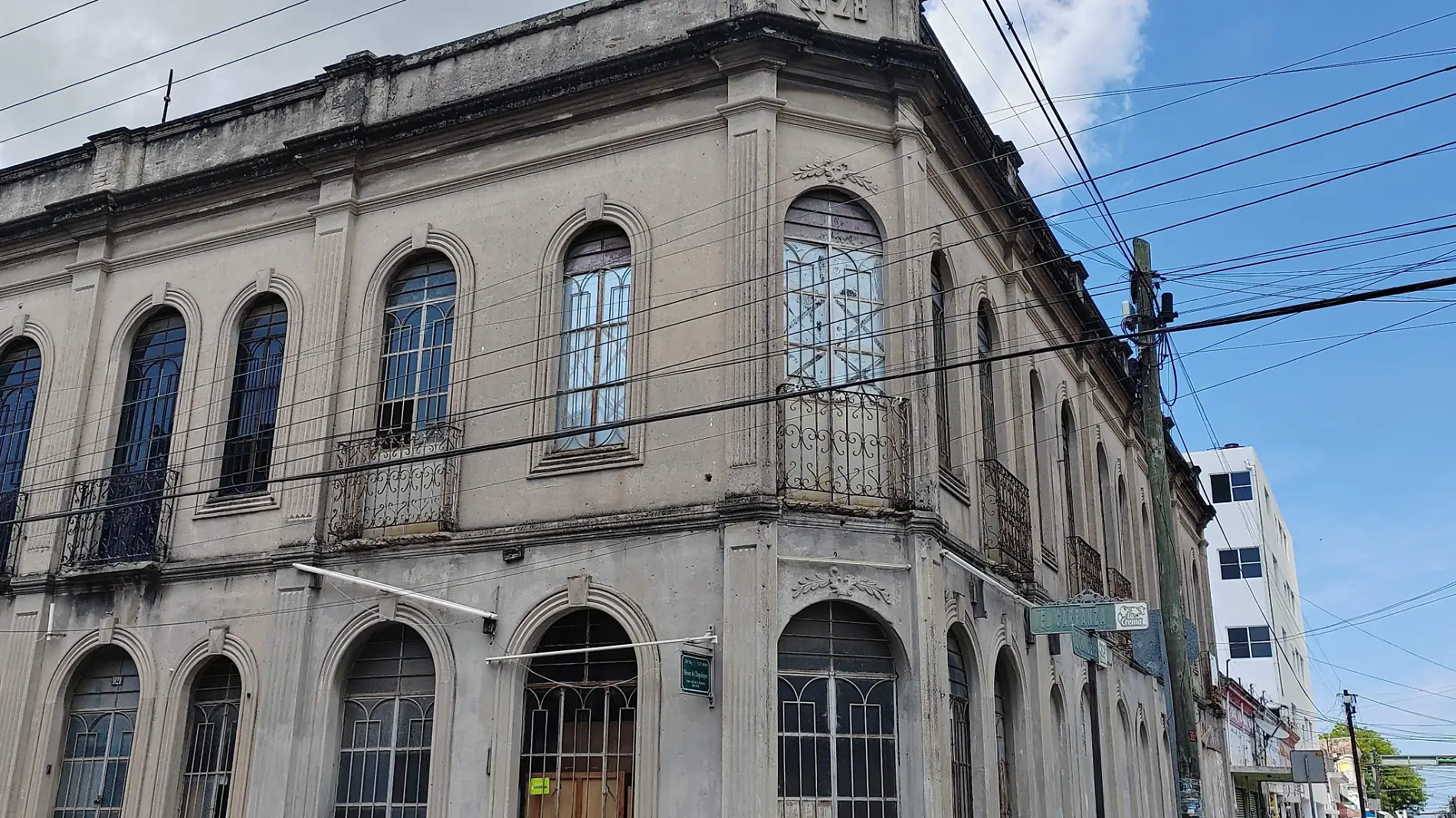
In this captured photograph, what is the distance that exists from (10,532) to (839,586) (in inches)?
464

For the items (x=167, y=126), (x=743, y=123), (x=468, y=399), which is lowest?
(x=468, y=399)

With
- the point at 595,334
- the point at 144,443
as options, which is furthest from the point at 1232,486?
the point at 144,443

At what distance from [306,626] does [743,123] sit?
24.5ft

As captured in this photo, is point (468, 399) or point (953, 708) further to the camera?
point (468, 399)

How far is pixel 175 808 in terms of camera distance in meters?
14.0

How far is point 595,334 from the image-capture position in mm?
13484

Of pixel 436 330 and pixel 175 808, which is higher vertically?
pixel 436 330

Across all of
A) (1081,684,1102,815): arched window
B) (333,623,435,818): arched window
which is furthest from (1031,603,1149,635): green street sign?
(333,623,435,818): arched window

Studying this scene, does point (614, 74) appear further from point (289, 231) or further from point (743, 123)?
point (289, 231)

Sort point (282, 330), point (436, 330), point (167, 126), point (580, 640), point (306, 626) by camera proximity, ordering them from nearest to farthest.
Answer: point (580, 640) → point (306, 626) → point (436, 330) → point (282, 330) → point (167, 126)

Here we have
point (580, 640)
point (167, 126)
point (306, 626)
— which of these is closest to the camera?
point (580, 640)

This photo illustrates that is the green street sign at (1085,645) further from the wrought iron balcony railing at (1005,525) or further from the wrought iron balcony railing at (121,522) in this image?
the wrought iron balcony railing at (121,522)

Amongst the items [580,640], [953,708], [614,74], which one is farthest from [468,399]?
[953,708]

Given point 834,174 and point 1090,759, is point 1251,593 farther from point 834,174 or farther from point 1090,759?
point 834,174
